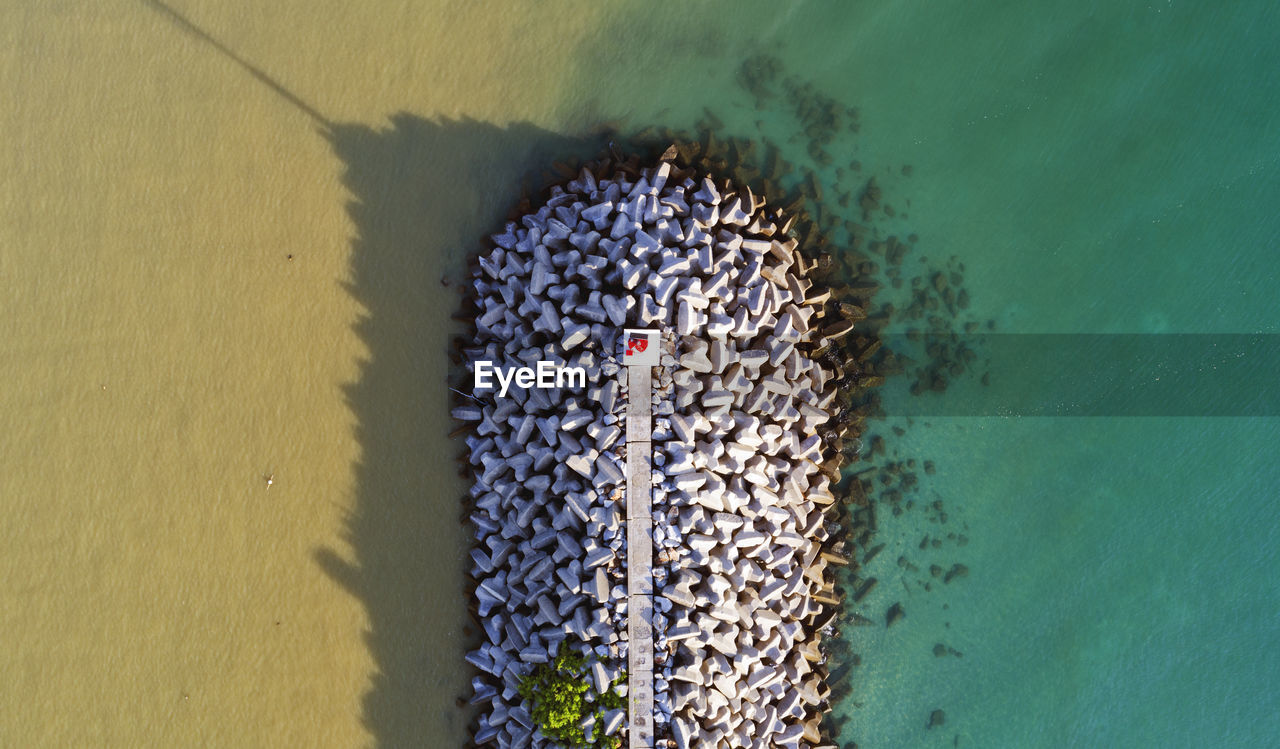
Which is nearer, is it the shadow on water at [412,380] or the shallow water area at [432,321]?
the shadow on water at [412,380]

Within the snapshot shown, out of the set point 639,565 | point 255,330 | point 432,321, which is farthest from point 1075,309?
point 255,330

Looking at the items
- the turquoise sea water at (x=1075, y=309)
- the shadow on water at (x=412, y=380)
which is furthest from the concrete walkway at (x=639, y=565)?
the turquoise sea water at (x=1075, y=309)

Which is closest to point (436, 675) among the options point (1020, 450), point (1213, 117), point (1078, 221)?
point (1020, 450)

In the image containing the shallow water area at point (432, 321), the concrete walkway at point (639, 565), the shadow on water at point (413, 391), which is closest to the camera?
the concrete walkway at point (639, 565)

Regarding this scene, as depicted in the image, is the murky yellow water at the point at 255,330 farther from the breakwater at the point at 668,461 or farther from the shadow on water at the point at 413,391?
the breakwater at the point at 668,461

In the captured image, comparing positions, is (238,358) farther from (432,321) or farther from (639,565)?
(639,565)

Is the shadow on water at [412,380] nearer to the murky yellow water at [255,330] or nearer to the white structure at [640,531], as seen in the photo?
the murky yellow water at [255,330]

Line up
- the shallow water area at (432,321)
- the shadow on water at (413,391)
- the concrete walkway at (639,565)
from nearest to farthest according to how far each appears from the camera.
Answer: the concrete walkway at (639,565)
the shadow on water at (413,391)
the shallow water area at (432,321)

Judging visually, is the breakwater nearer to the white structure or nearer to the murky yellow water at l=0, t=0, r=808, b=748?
the white structure
